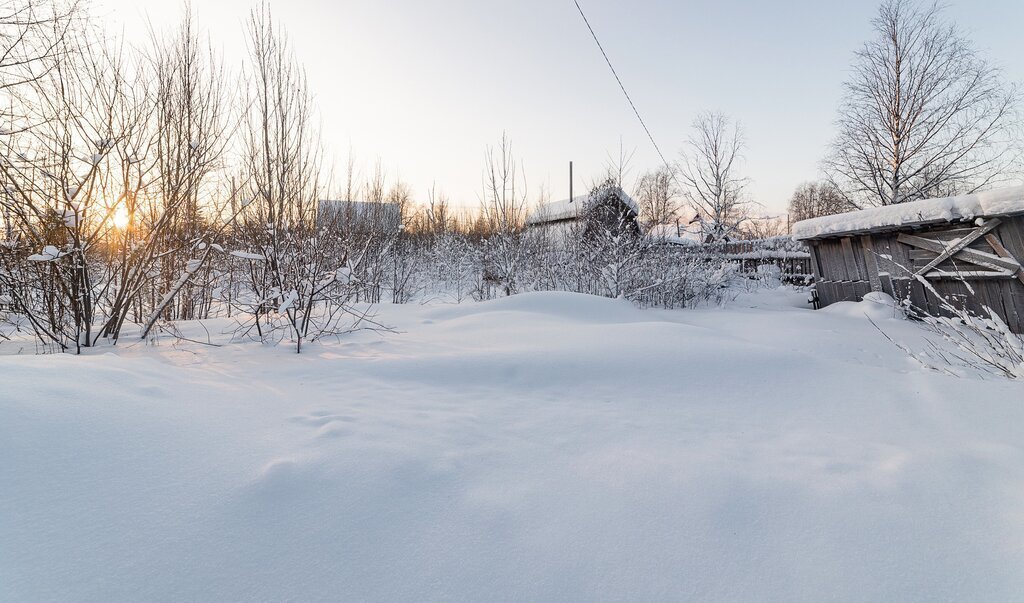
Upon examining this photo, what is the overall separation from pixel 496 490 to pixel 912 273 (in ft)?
21.3

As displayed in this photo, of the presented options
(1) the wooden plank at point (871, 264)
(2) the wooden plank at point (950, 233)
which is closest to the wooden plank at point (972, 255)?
(2) the wooden plank at point (950, 233)

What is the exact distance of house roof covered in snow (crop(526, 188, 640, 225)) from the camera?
33.9 feet

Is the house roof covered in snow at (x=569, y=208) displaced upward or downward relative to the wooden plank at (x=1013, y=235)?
upward

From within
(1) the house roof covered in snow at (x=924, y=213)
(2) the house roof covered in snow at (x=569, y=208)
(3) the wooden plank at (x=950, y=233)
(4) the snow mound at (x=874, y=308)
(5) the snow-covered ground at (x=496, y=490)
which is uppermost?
(2) the house roof covered in snow at (x=569, y=208)

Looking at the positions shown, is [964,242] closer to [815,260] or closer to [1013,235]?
[1013,235]

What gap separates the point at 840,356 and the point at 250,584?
493cm

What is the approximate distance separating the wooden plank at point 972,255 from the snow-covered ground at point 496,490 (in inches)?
190

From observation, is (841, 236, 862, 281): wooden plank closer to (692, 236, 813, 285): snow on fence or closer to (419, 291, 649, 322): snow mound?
(692, 236, 813, 285): snow on fence

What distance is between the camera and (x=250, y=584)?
934mm

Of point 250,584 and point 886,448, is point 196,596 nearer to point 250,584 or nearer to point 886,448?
point 250,584

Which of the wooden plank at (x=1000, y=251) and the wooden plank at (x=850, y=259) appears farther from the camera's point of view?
the wooden plank at (x=850, y=259)

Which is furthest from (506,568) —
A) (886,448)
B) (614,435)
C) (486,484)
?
(886,448)

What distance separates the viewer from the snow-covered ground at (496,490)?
97 cm

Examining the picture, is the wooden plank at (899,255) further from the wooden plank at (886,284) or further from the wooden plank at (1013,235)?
the wooden plank at (1013,235)
